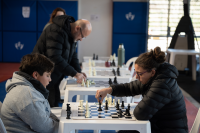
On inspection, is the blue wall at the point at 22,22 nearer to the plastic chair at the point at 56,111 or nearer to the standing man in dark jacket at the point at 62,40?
the standing man in dark jacket at the point at 62,40

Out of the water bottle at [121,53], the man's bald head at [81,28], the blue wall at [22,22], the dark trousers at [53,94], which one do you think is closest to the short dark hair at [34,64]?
the man's bald head at [81,28]

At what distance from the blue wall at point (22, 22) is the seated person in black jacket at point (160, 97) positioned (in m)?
7.16

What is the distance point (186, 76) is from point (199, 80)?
955 millimetres

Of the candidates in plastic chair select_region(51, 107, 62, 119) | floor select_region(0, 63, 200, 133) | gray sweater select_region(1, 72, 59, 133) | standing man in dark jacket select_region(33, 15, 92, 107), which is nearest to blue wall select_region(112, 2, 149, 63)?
floor select_region(0, 63, 200, 133)

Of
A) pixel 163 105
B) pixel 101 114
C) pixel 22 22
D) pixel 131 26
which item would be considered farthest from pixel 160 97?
pixel 22 22

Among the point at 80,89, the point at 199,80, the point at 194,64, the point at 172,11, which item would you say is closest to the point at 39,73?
the point at 80,89

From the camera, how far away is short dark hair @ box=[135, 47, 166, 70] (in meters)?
1.63

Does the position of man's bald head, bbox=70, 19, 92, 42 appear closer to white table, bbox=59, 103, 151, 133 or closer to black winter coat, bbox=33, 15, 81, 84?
black winter coat, bbox=33, 15, 81, 84

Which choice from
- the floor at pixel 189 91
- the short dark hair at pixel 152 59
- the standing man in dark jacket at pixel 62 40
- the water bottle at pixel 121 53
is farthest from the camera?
the floor at pixel 189 91

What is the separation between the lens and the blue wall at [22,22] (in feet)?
27.8

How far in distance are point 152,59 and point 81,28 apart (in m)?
1.23

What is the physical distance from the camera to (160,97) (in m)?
1.52

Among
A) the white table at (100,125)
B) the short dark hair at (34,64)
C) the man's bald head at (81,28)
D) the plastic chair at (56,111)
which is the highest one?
the man's bald head at (81,28)

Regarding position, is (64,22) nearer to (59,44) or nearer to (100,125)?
(59,44)
